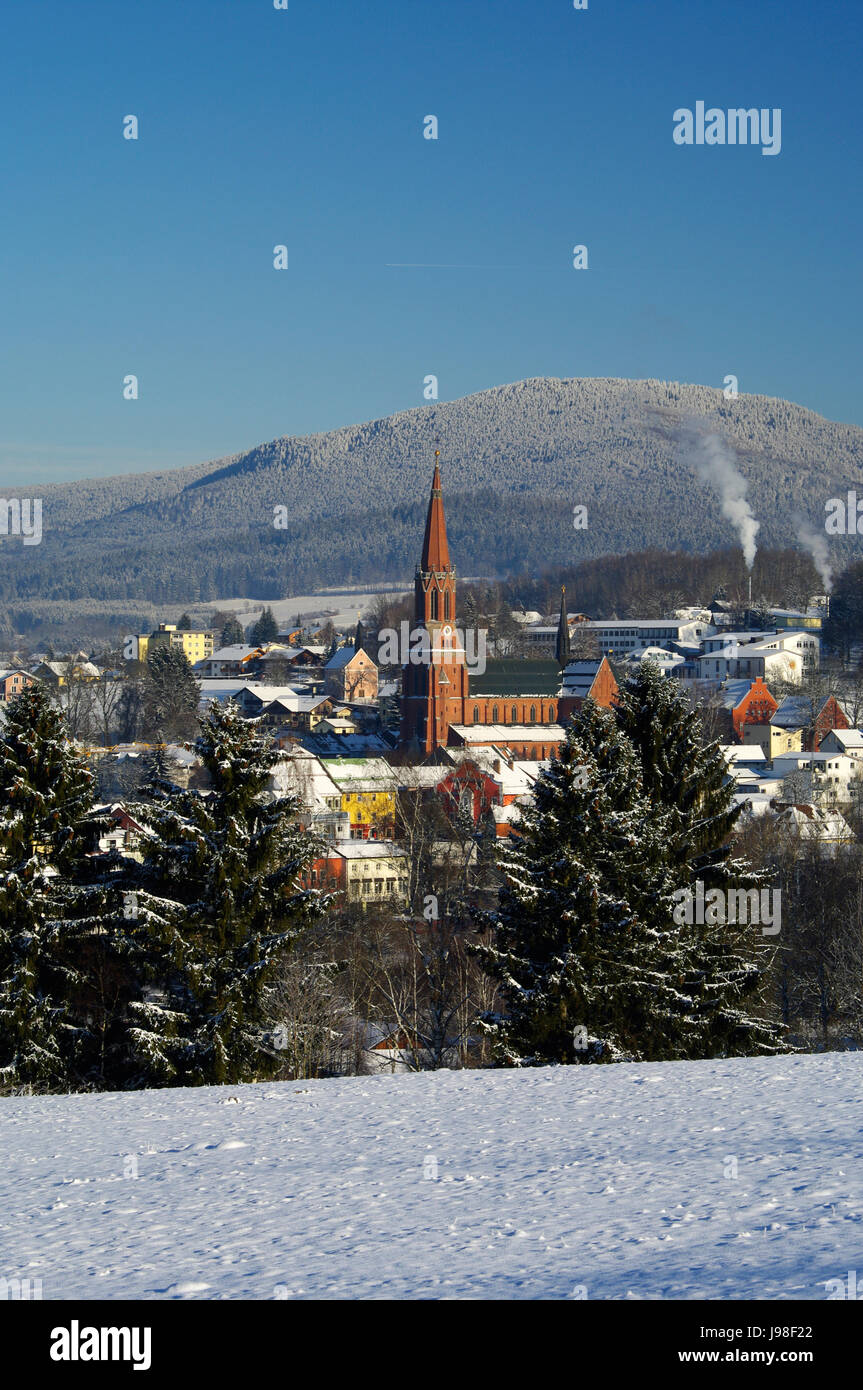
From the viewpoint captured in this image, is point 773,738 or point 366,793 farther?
point 773,738

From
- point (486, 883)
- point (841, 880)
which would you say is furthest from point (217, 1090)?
point (841, 880)

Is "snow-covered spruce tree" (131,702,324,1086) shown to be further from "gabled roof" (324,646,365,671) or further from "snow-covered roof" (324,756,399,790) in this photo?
"gabled roof" (324,646,365,671)

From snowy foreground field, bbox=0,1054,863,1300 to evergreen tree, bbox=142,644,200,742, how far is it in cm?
7786

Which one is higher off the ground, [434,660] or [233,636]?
[233,636]

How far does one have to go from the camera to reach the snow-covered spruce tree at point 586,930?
1650 centimetres

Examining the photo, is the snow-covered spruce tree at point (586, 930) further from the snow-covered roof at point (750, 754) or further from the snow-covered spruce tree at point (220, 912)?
the snow-covered roof at point (750, 754)

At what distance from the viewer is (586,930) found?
1666cm

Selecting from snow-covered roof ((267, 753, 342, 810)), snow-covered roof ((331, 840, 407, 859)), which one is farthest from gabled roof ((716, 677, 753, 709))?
snow-covered roof ((331, 840, 407, 859))

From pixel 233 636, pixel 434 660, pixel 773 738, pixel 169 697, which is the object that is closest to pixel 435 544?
pixel 434 660

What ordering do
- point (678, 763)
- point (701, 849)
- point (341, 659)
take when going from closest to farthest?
point (701, 849), point (678, 763), point (341, 659)

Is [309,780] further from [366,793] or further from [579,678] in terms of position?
[579,678]

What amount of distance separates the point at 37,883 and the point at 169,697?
274 feet

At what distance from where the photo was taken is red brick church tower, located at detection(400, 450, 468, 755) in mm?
86875

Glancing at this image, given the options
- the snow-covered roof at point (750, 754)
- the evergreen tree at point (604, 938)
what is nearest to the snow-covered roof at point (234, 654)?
the snow-covered roof at point (750, 754)
